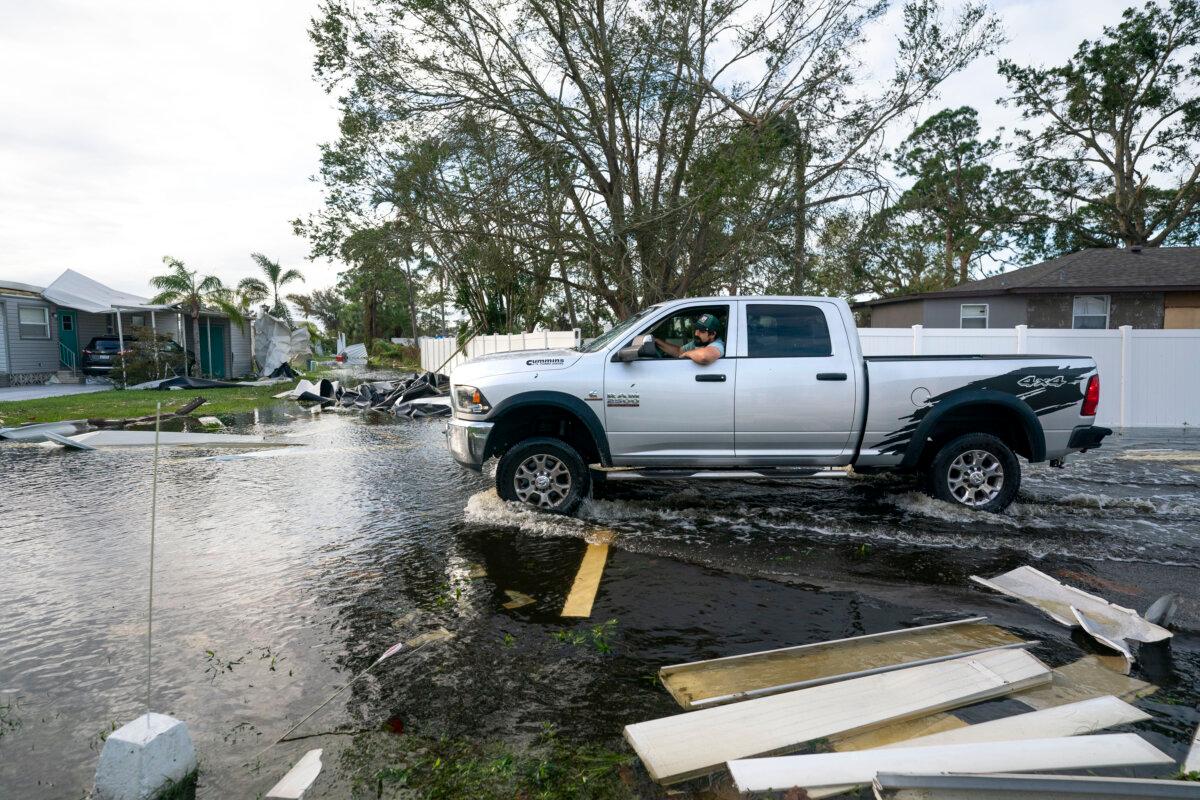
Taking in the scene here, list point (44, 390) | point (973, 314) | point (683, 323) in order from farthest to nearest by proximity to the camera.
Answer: point (973, 314), point (44, 390), point (683, 323)

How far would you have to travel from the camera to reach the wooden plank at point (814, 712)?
9.59ft

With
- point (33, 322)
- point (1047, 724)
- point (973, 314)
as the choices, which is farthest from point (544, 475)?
point (33, 322)

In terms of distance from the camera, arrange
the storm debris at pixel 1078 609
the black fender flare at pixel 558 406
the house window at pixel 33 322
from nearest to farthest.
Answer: the storm debris at pixel 1078 609 → the black fender flare at pixel 558 406 → the house window at pixel 33 322

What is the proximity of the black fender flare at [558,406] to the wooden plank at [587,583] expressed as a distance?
1113 millimetres

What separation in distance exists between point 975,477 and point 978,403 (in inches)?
27.7

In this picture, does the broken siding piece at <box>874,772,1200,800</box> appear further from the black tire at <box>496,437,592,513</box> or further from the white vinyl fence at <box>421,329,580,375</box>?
the white vinyl fence at <box>421,329,580,375</box>

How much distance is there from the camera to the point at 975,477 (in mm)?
6891

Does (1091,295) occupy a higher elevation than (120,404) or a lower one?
higher

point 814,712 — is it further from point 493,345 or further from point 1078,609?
point 493,345

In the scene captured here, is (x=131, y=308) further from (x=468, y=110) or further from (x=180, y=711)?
(x=180, y=711)

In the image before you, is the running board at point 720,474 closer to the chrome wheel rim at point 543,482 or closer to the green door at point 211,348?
the chrome wheel rim at point 543,482

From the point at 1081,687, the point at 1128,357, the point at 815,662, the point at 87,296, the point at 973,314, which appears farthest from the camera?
the point at 87,296

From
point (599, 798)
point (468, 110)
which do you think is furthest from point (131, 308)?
point (599, 798)

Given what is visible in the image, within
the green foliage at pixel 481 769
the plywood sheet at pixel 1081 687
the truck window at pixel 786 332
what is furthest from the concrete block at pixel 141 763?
the truck window at pixel 786 332
